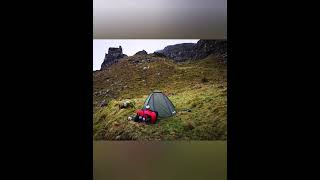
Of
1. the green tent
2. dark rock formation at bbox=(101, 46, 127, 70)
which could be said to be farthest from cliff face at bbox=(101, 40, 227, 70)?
the green tent

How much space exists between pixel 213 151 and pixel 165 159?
523 mm

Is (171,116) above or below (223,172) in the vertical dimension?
above

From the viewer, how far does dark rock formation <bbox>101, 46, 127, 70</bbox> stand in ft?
13.9

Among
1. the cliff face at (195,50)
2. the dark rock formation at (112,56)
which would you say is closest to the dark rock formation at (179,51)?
the cliff face at (195,50)

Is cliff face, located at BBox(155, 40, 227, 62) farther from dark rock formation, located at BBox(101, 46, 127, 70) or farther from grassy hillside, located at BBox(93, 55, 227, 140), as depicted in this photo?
dark rock formation, located at BBox(101, 46, 127, 70)

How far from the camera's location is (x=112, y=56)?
14.1ft

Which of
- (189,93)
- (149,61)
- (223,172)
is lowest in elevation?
(223,172)

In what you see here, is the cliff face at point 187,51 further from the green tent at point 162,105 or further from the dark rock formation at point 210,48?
the green tent at point 162,105

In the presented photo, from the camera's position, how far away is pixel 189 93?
425cm
